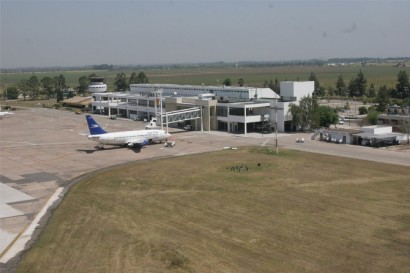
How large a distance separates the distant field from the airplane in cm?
1609

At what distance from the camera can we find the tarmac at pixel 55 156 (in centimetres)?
4428

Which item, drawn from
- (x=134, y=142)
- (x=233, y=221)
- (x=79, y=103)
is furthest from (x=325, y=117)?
(x=79, y=103)

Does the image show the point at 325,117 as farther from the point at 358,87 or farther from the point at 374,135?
the point at 358,87

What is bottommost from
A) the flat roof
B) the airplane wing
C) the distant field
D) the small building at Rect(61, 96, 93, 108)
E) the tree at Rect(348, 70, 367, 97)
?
the distant field

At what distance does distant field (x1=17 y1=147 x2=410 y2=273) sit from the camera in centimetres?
3441

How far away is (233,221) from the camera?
142 feet

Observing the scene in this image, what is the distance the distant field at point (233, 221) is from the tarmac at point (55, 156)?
87.9 inches

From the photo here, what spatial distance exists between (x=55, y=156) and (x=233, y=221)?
4437 centimetres

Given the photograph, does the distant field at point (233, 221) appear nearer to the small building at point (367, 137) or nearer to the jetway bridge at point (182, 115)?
the small building at point (367, 137)

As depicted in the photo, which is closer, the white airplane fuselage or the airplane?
the airplane

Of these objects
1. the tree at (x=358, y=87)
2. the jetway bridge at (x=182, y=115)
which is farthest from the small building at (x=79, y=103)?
the tree at (x=358, y=87)

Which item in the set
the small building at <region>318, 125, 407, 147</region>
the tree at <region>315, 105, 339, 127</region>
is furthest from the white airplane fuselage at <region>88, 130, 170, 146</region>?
the tree at <region>315, 105, 339, 127</region>

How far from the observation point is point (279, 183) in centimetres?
5694

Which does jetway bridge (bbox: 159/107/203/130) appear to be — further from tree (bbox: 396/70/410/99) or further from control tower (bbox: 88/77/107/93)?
control tower (bbox: 88/77/107/93)
